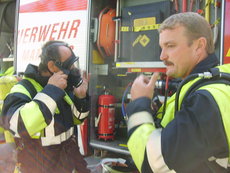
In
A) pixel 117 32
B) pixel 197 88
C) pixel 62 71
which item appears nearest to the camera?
pixel 197 88

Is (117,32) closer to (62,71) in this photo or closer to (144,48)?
(144,48)

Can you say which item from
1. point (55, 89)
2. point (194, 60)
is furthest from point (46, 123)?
point (194, 60)

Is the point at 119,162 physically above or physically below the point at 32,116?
below

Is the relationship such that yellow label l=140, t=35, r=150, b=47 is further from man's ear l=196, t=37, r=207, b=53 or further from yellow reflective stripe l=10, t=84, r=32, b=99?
man's ear l=196, t=37, r=207, b=53

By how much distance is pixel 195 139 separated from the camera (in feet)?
3.20

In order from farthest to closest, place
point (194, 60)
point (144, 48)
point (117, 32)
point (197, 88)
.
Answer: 1. point (117, 32)
2. point (144, 48)
3. point (194, 60)
4. point (197, 88)

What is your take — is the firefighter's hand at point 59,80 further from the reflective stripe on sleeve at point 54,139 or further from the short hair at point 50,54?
the reflective stripe on sleeve at point 54,139

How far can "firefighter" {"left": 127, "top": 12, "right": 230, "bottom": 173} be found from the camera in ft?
3.22

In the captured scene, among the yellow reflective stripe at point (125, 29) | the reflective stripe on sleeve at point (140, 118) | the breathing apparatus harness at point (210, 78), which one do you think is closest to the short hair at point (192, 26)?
the breathing apparatus harness at point (210, 78)

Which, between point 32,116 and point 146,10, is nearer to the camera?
point 32,116

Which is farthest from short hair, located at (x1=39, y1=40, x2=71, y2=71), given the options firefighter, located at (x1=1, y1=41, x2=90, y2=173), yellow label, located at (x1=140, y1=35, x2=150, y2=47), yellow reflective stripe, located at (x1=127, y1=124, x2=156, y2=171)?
yellow label, located at (x1=140, y1=35, x2=150, y2=47)

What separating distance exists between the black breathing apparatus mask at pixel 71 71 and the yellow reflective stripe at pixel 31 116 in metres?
0.38

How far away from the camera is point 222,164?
106 centimetres

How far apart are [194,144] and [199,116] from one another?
10 cm
